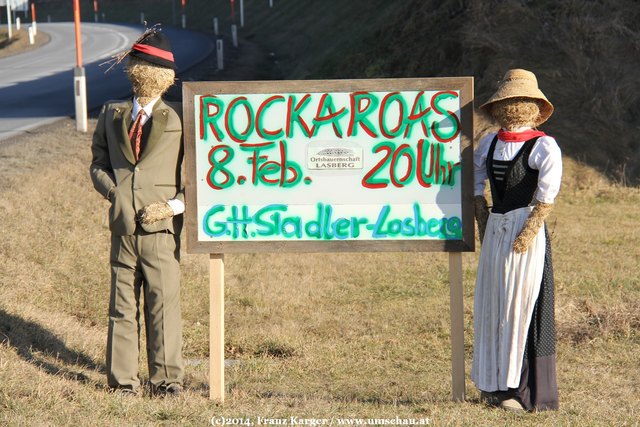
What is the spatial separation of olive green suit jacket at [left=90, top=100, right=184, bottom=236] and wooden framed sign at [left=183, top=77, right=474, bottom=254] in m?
0.11

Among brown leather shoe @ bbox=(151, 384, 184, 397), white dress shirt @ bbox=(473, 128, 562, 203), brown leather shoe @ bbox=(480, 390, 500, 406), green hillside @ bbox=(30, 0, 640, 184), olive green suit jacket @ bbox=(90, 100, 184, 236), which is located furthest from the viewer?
green hillside @ bbox=(30, 0, 640, 184)

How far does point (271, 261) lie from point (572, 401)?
5.15 metres

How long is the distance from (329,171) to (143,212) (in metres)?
1.14

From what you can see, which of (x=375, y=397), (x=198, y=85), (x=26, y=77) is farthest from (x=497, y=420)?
(x=26, y=77)

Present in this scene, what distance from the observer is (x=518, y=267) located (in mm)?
5680

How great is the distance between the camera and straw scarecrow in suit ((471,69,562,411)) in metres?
5.65

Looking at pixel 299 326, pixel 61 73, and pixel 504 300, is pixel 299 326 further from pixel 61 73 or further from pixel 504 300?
pixel 61 73

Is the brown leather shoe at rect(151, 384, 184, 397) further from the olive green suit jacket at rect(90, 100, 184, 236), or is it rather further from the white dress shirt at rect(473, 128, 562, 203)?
the white dress shirt at rect(473, 128, 562, 203)

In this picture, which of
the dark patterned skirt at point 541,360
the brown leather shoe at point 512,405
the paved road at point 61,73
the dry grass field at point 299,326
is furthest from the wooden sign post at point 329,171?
the paved road at point 61,73

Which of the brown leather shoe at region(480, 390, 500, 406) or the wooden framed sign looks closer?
the brown leather shoe at region(480, 390, 500, 406)

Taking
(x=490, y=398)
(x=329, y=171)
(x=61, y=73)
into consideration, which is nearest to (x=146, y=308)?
(x=329, y=171)

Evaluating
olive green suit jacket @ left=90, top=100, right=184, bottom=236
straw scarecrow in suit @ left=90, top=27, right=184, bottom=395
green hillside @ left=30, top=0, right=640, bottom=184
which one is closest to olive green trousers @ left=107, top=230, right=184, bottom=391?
straw scarecrow in suit @ left=90, top=27, right=184, bottom=395

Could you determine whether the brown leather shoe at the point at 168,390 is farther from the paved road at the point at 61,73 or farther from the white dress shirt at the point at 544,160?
the paved road at the point at 61,73

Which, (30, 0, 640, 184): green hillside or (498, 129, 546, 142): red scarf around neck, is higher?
(30, 0, 640, 184): green hillside
